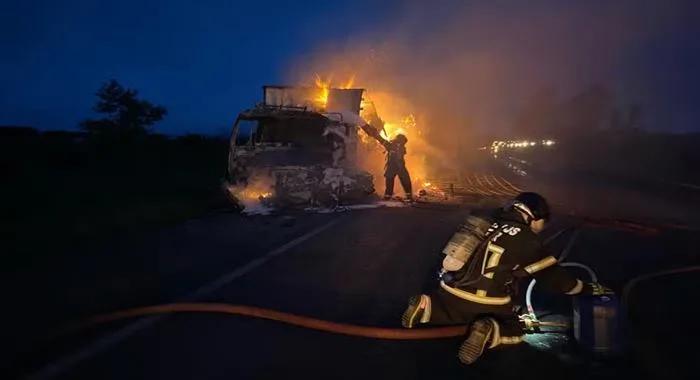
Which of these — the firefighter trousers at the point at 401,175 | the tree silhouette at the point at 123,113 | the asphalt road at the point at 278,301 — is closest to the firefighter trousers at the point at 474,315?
the asphalt road at the point at 278,301

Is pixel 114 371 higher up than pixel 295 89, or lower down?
lower down

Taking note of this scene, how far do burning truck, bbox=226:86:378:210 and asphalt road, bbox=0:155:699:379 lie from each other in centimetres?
361

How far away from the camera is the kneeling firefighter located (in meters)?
4.90

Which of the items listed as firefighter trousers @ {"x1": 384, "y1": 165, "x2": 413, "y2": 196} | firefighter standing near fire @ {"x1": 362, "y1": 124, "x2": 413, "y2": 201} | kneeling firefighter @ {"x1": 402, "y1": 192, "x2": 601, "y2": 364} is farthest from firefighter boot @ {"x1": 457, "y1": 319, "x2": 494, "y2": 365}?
firefighter trousers @ {"x1": 384, "y1": 165, "x2": 413, "y2": 196}

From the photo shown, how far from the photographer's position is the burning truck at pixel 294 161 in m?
17.3

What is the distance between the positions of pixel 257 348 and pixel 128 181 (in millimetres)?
23897

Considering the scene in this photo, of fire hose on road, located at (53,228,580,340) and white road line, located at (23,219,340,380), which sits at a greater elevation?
fire hose on road, located at (53,228,580,340)

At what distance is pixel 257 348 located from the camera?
18.1 ft

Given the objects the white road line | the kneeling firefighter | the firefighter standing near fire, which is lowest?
the white road line

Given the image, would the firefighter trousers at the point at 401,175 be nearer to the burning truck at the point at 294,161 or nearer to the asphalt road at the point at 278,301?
the burning truck at the point at 294,161

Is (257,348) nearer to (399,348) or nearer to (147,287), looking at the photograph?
(399,348)

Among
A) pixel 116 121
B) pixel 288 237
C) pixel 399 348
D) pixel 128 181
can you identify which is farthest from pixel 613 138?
pixel 399 348

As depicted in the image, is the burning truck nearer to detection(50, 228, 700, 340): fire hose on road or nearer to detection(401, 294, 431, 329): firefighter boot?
detection(50, 228, 700, 340): fire hose on road

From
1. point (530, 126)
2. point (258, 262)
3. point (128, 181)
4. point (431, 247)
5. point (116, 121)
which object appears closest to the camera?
point (258, 262)
